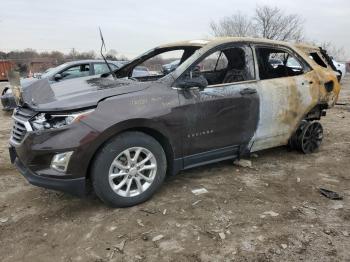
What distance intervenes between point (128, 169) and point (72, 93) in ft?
3.19

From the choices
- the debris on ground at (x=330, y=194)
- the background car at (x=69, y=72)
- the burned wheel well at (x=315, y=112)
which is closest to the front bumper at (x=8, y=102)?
the background car at (x=69, y=72)

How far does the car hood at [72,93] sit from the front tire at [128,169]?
45 centimetres

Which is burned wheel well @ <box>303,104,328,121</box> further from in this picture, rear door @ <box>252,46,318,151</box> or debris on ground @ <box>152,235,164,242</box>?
debris on ground @ <box>152,235,164,242</box>

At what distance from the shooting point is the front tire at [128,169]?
11.8 feet

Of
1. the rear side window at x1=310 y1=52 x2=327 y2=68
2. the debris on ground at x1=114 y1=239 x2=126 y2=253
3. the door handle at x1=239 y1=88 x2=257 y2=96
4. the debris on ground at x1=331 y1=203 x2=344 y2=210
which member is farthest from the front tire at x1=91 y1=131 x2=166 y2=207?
the rear side window at x1=310 y1=52 x2=327 y2=68

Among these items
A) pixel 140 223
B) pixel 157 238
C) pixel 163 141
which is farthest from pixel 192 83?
pixel 157 238

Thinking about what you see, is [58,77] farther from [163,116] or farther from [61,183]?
[61,183]

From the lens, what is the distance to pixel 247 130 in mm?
4660

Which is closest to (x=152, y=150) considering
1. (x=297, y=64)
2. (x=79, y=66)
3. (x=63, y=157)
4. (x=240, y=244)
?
(x=63, y=157)

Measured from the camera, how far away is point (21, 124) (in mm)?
3768

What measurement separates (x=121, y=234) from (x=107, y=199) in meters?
0.46

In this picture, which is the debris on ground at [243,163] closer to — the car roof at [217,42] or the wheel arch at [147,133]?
the wheel arch at [147,133]

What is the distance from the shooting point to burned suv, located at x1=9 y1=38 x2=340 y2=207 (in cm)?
351

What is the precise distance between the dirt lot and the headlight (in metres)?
0.93
